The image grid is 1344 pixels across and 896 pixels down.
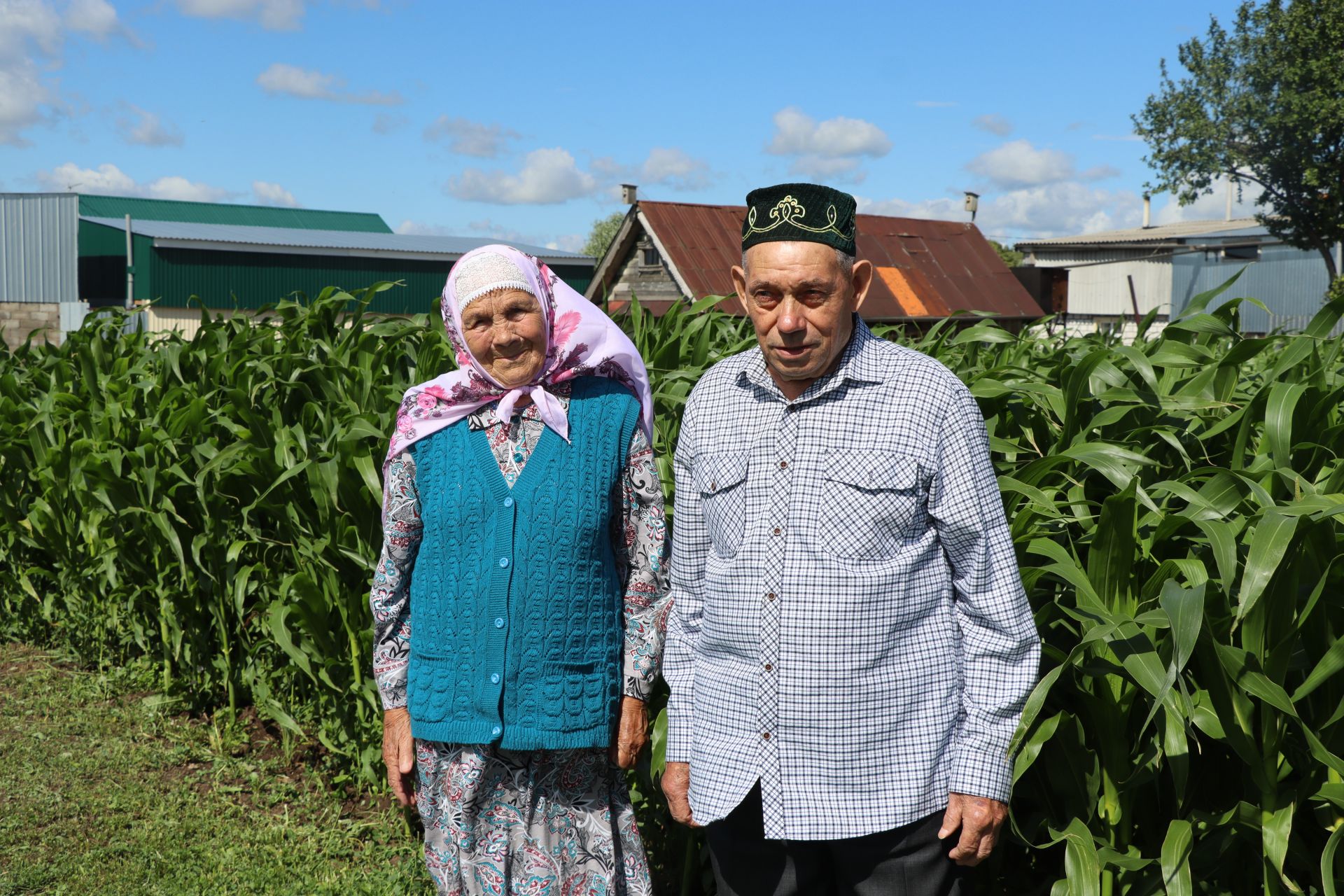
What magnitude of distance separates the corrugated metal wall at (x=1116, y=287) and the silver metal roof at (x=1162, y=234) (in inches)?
172

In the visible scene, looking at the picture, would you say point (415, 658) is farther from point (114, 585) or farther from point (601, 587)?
point (114, 585)

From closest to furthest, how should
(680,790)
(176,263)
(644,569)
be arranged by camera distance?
(680,790)
(644,569)
(176,263)

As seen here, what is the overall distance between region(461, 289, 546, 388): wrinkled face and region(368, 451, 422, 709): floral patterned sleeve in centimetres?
27

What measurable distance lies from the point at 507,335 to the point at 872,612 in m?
0.85

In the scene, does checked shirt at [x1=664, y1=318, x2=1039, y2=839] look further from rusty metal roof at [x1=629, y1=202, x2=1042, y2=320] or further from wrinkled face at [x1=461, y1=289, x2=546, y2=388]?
rusty metal roof at [x1=629, y1=202, x2=1042, y2=320]

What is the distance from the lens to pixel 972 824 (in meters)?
1.77

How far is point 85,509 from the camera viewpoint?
16.2 ft

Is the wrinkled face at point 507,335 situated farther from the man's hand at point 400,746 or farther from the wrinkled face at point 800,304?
the man's hand at point 400,746

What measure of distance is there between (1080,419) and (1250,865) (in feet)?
3.05

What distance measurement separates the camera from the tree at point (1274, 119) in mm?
30156

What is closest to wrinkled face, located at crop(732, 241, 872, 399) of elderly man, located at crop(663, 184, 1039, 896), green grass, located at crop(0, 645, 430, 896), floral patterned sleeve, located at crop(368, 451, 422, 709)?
elderly man, located at crop(663, 184, 1039, 896)

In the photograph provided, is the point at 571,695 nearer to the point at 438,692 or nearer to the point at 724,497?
the point at 438,692

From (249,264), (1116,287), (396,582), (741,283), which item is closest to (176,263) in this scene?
(249,264)

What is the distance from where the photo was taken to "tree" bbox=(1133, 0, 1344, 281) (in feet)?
98.9
